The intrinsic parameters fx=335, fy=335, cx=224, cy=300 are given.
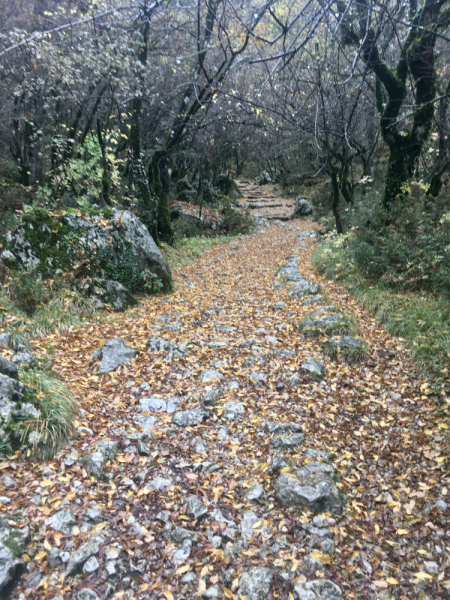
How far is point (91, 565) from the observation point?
2453 mm

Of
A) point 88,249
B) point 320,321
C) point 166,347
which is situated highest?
point 88,249

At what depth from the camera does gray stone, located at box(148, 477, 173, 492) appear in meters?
3.19

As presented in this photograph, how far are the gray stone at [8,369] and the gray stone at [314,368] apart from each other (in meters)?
3.71

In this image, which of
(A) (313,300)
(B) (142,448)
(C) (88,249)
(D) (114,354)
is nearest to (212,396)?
(B) (142,448)

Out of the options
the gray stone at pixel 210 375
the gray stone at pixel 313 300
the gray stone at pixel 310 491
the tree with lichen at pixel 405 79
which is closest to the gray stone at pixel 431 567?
the gray stone at pixel 310 491

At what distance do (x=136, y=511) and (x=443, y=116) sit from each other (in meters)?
12.9

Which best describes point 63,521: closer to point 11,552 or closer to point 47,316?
point 11,552

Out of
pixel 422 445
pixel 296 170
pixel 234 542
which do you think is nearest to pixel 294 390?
pixel 422 445

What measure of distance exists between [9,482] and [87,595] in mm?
1161

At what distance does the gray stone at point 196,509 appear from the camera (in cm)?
295

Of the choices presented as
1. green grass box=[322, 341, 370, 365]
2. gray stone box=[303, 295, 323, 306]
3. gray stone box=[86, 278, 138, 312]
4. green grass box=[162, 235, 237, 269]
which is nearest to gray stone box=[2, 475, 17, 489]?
gray stone box=[86, 278, 138, 312]

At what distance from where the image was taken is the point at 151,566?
2541 millimetres

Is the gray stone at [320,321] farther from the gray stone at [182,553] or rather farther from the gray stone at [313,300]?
the gray stone at [182,553]

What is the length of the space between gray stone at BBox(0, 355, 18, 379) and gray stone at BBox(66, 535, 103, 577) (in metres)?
1.84
